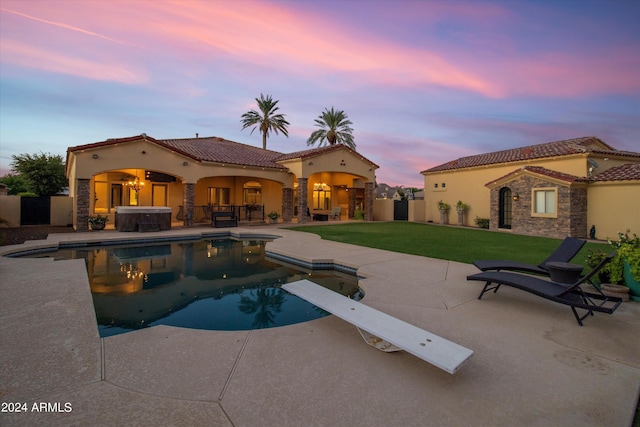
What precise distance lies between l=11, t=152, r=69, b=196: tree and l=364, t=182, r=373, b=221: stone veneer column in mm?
28052

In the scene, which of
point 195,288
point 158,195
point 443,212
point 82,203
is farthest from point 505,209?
point 82,203

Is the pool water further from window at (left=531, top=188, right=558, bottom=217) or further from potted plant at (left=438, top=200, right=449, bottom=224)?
potted plant at (left=438, top=200, right=449, bottom=224)

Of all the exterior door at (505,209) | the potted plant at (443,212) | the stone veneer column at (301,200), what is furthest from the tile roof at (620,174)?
the stone veneer column at (301,200)

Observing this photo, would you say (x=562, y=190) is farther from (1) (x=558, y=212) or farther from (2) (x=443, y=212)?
(2) (x=443, y=212)

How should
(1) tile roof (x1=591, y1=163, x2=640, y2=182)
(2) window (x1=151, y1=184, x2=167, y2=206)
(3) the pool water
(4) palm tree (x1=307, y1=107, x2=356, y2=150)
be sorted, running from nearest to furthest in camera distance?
(3) the pool water < (1) tile roof (x1=591, y1=163, x2=640, y2=182) < (2) window (x1=151, y1=184, x2=167, y2=206) < (4) palm tree (x1=307, y1=107, x2=356, y2=150)

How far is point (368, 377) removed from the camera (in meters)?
2.85

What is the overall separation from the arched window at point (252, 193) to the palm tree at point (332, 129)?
14.1m

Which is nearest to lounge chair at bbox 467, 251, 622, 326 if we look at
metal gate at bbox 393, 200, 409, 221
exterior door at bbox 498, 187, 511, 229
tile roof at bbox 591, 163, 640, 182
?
tile roof at bbox 591, 163, 640, 182

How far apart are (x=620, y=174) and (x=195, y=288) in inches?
756

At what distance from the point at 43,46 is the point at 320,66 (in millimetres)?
12324

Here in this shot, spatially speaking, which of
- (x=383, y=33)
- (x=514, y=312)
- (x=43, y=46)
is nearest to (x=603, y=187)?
(x=383, y=33)

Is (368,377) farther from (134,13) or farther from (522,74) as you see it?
(522,74)

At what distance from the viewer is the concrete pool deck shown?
2.33 metres

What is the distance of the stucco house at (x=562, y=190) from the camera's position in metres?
14.7
